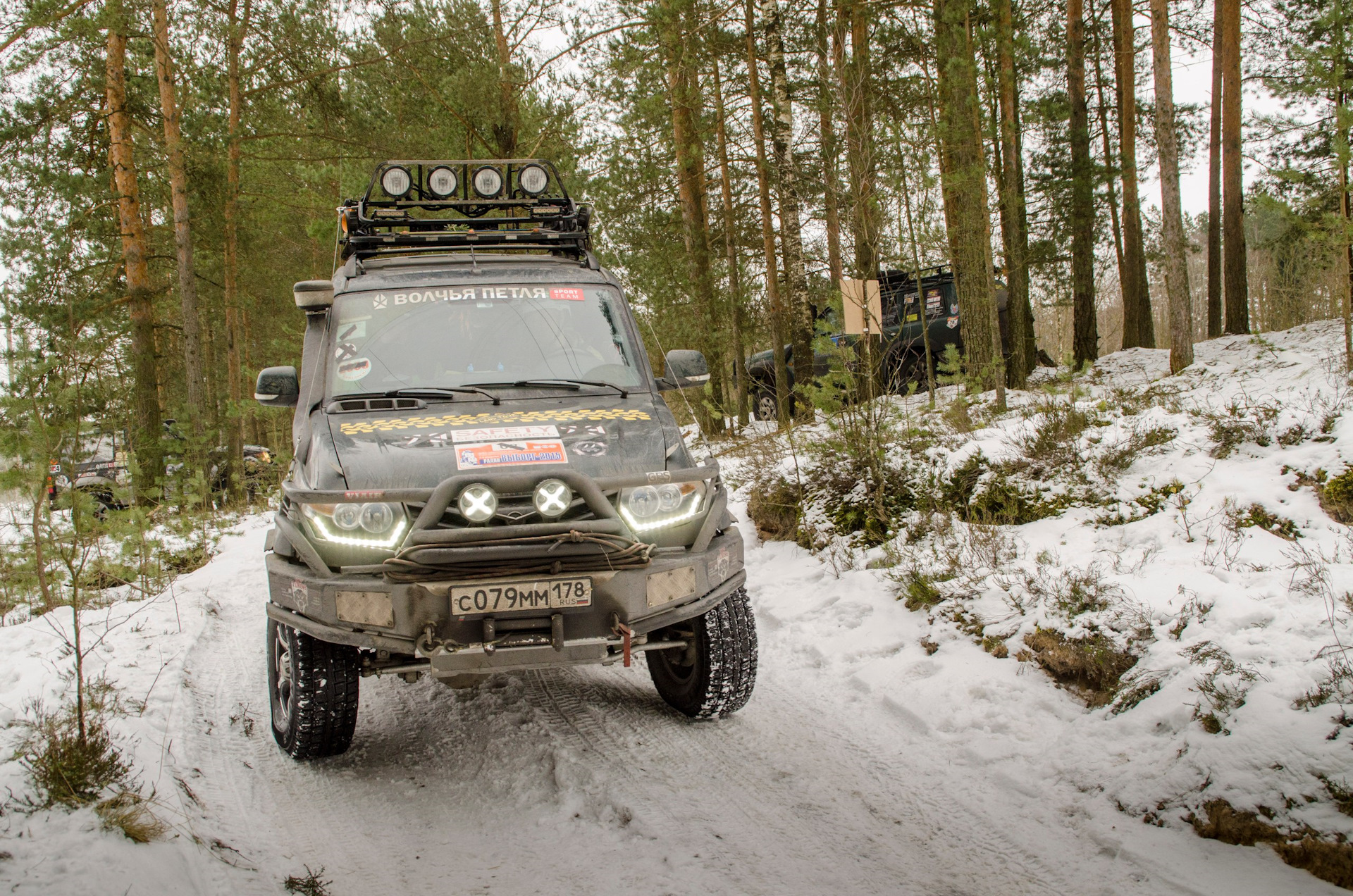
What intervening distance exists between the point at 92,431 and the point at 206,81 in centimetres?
1223

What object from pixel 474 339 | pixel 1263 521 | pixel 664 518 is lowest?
pixel 1263 521

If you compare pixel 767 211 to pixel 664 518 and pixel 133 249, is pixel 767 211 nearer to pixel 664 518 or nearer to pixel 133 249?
pixel 133 249

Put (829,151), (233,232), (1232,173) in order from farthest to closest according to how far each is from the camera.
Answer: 1. (233,232)
2. (1232,173)
3. (829,151)

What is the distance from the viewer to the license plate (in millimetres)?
3115

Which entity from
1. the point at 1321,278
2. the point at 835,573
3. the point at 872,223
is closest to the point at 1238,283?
the point at 1321,278

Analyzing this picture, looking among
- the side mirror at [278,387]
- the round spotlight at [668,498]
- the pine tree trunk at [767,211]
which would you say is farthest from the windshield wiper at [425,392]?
the pine tree trunk at [767,211]

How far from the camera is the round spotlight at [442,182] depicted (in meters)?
5.50

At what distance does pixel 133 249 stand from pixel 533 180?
11.0 metres

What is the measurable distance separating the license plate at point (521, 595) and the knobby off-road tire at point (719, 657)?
854 mm

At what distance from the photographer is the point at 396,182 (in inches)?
218

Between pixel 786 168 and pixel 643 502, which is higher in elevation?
pixel 786 168

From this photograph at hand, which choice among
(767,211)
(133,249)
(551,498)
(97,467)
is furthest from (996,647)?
(133,249)

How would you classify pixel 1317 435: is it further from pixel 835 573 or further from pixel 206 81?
pixel 206 81

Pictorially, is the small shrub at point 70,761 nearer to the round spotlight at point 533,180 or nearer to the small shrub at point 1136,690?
the round spotlight at point 533,180
